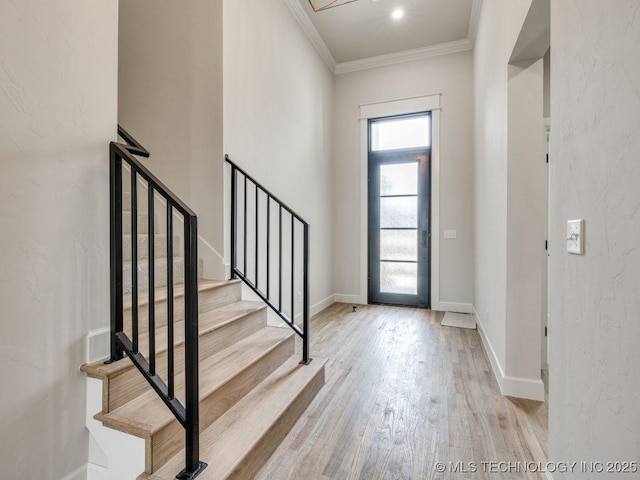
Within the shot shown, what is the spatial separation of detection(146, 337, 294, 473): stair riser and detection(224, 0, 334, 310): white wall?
1.56 meters

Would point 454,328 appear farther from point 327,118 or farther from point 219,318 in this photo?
point 327,118

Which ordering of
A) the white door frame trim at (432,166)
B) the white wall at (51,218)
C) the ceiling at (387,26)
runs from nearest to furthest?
1. the white wall at (51,218)
2. the ceiling at (387,26)
3. the white door frame trim at (432,166)

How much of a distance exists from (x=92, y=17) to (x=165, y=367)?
1.65 metres

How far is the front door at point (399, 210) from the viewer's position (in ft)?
14.3

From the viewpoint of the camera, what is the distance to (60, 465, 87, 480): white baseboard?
4.26 feet

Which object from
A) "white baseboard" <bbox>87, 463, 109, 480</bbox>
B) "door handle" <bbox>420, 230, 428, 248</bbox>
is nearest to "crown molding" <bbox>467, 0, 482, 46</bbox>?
"door handle" <bbox>420, 230, 428, 248</bbox>

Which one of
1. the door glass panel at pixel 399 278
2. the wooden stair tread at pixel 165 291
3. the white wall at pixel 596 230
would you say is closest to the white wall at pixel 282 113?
the door glass panel at pixel 399 278

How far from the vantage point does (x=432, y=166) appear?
427 centimetres

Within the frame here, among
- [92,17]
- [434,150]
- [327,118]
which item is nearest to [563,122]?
[92,17]

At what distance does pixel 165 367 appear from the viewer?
62.3 inches

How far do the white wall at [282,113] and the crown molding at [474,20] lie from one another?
1.86m

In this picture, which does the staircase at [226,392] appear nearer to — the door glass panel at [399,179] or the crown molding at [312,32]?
the door glass panel at [399,179]

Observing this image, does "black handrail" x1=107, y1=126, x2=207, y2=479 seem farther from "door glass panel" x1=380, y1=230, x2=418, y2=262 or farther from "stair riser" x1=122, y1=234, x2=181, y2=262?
"door glass panel" x1=380, y1=230, x2=418, y2=262

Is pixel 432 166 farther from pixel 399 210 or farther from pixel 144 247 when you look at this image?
pixel 144 247
